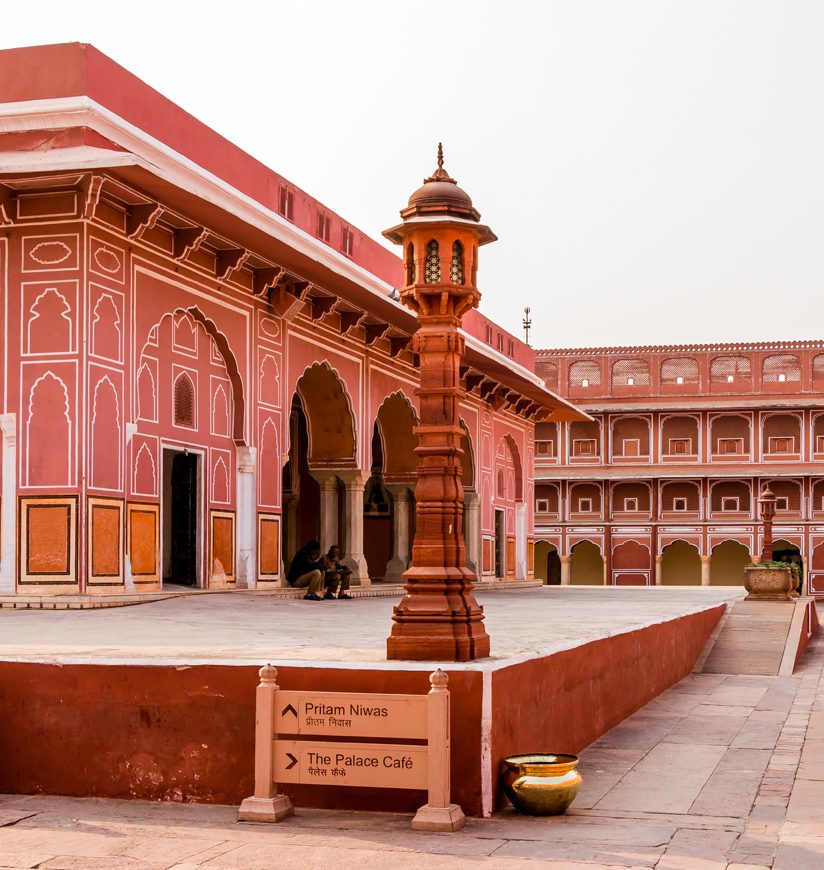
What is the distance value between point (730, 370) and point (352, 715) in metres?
37.9

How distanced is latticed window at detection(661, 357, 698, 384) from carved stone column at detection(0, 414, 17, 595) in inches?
1280

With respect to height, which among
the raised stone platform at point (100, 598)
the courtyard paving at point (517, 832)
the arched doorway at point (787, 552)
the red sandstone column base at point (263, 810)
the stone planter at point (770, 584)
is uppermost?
the raised stone platform at point (100, 598)

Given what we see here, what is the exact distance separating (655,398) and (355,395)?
2528cm

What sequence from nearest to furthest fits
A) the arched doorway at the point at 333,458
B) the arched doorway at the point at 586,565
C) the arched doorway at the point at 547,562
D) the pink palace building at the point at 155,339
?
1. the pink palace building at the point at 155,339
2. the arched doorway at the point at 333,458
3. the arched doorway at the point at 586,565
4. the arched doorway at the point at 547,562

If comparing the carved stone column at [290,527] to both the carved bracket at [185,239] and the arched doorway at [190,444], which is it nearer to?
the arched doorway at [190,444]

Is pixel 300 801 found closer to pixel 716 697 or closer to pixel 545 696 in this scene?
pixel 545 696

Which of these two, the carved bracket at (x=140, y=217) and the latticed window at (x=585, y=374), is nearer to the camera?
the carved bracket at (x=140, y=217)

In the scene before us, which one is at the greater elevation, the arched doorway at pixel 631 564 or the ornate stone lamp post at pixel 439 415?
the ornate stone lamp post at pixel 439 415

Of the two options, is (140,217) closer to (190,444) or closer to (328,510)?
(190,444)

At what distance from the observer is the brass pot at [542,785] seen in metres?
5.33

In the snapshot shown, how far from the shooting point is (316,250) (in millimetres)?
14867

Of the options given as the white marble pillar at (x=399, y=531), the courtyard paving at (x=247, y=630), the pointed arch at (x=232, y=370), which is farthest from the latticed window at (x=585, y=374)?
the pointed arch at (x=232, y=370)

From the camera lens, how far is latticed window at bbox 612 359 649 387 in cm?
4209

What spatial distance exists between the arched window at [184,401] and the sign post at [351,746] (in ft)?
26.4
